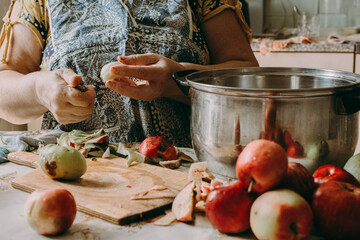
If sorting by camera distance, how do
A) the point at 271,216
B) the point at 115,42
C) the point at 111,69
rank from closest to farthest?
the point at 271,216 → the point at 111,69 → the point at 115,42

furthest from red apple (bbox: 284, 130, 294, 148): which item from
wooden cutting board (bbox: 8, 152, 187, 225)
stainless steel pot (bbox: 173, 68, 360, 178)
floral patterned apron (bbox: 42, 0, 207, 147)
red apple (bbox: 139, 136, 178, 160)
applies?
floral patterned apron (bbox: 42, 0, 207, 147)

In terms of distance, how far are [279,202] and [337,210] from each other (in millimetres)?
94

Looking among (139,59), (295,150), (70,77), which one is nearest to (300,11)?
(139,59)

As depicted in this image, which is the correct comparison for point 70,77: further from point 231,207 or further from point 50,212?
point 231,207

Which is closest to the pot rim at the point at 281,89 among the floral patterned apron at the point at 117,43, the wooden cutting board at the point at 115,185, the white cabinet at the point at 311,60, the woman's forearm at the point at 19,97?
the wooden cutting board at the point at 115,185

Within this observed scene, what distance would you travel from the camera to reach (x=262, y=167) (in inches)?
24.9

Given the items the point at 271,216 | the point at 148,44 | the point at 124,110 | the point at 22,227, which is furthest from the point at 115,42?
the point at 271,216

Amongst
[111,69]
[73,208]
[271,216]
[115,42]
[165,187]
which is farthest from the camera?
[115,42]

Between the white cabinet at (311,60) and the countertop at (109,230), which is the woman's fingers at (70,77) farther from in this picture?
the white cabinet at (311,60)

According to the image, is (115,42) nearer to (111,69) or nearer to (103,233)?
(111,69)

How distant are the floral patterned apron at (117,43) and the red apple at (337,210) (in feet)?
2.45

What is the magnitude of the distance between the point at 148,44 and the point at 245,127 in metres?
0.62

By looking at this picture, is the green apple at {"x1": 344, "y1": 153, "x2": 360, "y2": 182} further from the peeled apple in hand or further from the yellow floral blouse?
the yellow floral blouse

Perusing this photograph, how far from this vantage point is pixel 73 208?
0.71 m
